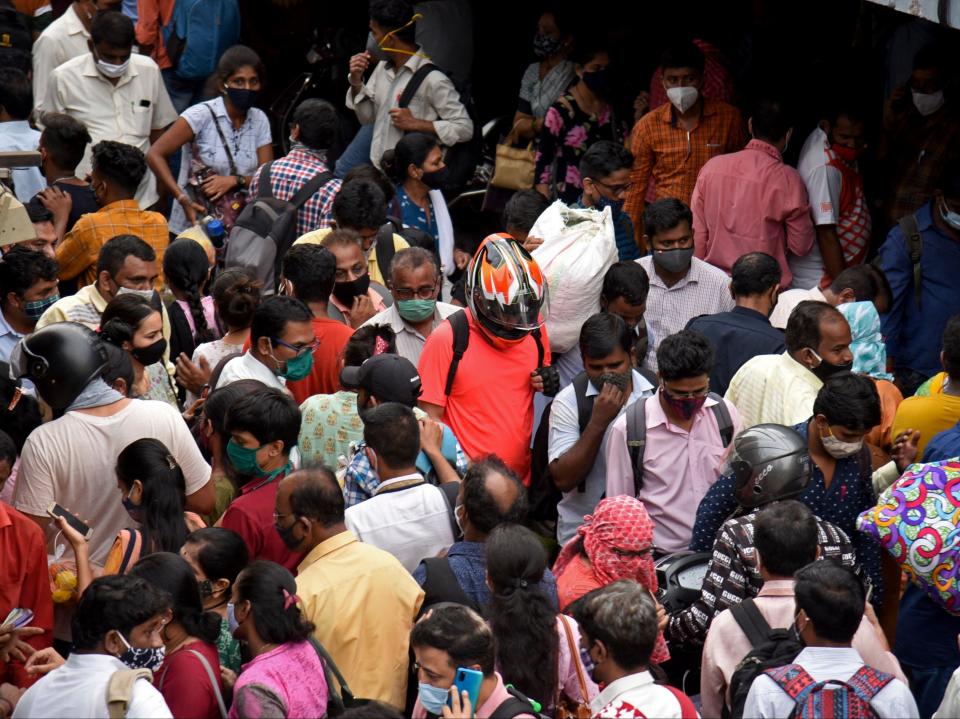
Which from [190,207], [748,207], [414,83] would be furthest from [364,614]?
[414,83]

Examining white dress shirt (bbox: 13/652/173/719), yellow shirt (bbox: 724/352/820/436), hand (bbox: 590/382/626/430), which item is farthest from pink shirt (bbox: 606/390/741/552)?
white dress shirt (bbox: 13/652/173/719)

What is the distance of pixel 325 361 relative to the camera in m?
6.67

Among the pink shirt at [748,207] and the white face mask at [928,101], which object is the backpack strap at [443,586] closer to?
the pink shirt at [748,207]

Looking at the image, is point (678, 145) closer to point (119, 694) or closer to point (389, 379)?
point (389, 379)

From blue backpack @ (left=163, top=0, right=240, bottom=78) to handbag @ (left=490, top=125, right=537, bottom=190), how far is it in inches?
94.9

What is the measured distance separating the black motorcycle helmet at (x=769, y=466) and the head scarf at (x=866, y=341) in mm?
1512

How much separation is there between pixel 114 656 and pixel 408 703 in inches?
48.6

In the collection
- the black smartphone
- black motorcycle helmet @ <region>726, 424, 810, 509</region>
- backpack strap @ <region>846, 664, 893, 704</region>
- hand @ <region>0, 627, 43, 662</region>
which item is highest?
black motorcycle helmet @ <region>726, 424, 810, 509</region>

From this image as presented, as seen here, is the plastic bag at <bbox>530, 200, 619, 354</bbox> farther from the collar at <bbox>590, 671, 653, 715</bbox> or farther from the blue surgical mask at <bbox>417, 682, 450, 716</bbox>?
the blue surgical mask at <bbox>417, 682, 450, 716</bbox>

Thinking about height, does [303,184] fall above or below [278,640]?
above

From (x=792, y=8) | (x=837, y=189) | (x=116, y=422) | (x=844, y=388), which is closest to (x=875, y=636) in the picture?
(x=844, y=388)

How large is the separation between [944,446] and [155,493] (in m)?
3.16

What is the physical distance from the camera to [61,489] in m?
5.30

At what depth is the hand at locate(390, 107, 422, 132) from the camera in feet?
32.1
